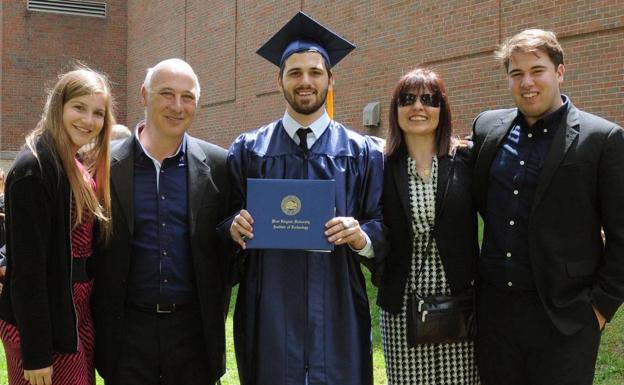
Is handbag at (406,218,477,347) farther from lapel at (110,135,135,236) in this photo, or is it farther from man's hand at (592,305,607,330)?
lapel at (110,135,135,236)

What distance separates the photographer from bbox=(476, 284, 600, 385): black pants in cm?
295

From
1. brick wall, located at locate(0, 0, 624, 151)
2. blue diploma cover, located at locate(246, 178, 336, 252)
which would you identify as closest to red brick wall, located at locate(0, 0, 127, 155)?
brick wall, located at locate(0, 0, 624, 151)

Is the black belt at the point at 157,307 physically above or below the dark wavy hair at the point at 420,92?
below

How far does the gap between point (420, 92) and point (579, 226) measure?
3.07 ft

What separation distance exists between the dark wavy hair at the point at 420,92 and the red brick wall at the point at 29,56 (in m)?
19.0

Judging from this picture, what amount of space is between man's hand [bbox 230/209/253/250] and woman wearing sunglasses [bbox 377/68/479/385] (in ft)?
2.37

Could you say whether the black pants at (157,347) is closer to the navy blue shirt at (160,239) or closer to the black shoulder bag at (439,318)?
the navy blue shirt at (160,239)

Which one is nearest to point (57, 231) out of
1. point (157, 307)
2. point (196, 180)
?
point (157, 307)

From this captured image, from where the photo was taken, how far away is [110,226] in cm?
312

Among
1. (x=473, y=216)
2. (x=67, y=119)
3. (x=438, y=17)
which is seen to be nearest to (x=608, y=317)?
(x=473, y=216)

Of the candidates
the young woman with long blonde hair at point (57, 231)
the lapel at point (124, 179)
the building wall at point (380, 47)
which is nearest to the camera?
the young woman with long blonde hair at point (57, 231)

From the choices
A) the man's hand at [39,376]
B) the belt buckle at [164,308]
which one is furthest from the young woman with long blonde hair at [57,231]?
the belt buckle at [164,308]

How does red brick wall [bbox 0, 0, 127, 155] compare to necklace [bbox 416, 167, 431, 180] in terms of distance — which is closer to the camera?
necklace [bbox 416, 167, 431, 180]

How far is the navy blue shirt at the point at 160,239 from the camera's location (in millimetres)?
3178
